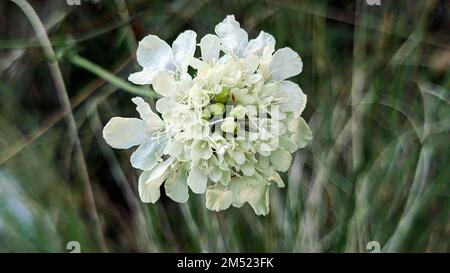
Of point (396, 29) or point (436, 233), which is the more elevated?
→ point (396, 29)

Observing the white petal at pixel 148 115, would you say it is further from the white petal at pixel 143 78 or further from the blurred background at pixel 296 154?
the blurred background at pixel 296 154

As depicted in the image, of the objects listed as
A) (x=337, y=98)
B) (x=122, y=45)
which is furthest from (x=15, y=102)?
(x=337, y=98)

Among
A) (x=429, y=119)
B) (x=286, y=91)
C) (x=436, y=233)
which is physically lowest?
(x=436, y=233)

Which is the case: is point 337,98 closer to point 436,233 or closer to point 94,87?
point 436,233

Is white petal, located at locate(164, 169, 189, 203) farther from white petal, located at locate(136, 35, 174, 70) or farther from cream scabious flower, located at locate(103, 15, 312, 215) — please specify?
white petal, located at locate(136, 35, 174, 70)

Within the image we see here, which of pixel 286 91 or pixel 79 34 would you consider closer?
pixel 286 91

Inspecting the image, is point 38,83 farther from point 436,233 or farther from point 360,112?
point 436,233

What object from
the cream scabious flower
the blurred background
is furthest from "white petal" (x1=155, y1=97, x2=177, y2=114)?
the blurred background

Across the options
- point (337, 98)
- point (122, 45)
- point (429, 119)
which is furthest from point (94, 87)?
point (429, 119)
